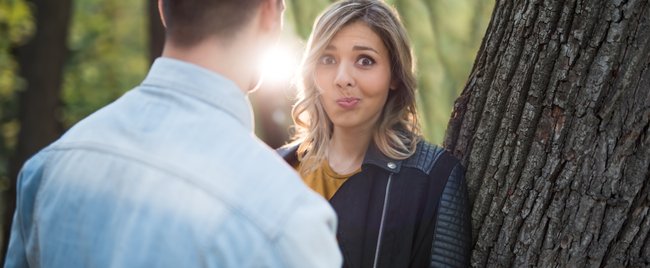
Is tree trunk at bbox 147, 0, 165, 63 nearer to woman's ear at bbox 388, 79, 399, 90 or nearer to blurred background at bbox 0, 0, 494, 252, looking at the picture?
blurred background at bbox 0, 0, 494, 252

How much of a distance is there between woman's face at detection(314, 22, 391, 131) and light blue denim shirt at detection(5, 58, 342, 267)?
3.93 feet

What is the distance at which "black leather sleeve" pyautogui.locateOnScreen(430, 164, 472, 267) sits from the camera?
7.66 ft

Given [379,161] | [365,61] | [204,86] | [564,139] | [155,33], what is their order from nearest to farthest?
[204,86]
[564,139]
[379,161]
[365,61]
[155,33]

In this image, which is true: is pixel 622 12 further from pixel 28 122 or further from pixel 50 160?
pixel 28 122

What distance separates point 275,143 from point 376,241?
16.5ft

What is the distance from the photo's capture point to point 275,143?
7.46 meters

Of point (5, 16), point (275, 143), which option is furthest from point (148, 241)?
point (5, 16)

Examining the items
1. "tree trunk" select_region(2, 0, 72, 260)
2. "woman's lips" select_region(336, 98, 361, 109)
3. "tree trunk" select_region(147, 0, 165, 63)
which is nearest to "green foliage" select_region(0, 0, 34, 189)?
"tree trunk" select_region(2, 0, 72, 260)

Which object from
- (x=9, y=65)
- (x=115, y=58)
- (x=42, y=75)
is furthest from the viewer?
(x=115, y=58)

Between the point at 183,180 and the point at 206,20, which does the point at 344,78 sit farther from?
the point at 183,180

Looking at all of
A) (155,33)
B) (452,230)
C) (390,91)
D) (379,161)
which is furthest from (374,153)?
(155,33)

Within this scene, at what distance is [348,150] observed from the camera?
2783 mm

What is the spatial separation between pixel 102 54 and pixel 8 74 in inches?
105

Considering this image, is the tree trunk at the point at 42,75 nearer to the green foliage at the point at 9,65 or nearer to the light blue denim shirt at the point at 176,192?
the green foliage at the point at 9,65
